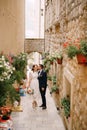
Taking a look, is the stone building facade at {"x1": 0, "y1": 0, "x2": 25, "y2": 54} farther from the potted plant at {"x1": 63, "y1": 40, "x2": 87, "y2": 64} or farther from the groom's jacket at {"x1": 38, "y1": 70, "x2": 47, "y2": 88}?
the potted plant at {"x1": 63, "y1": 40, "x2": 87, "y2": 64}

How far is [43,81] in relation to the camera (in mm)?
11492

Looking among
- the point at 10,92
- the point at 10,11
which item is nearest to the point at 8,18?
the point at 10,11

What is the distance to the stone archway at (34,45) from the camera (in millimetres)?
22812

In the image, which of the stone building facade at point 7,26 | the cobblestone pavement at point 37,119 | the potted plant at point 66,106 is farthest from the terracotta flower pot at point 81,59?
the stone building facade at point 7,26

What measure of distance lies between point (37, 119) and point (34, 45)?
531 inches

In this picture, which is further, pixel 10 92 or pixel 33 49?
pixel 33 49

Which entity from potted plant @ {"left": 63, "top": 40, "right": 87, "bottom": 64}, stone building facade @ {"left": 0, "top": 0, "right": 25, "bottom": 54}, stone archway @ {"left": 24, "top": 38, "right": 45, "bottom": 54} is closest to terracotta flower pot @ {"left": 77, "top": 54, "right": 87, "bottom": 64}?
potted plant @ {"left": 63, "top": 40, "right": 87, "bottom": 64}

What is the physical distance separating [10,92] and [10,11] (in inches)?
214

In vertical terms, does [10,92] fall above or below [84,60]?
below

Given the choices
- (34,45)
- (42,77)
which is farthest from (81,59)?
(34,45)

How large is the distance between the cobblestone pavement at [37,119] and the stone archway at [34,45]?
1121 cm

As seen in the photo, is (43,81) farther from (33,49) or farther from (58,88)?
(33,49)

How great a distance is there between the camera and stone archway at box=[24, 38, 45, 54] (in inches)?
898

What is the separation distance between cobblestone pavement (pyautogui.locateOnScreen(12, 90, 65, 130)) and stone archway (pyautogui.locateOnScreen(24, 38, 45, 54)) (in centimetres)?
1121
